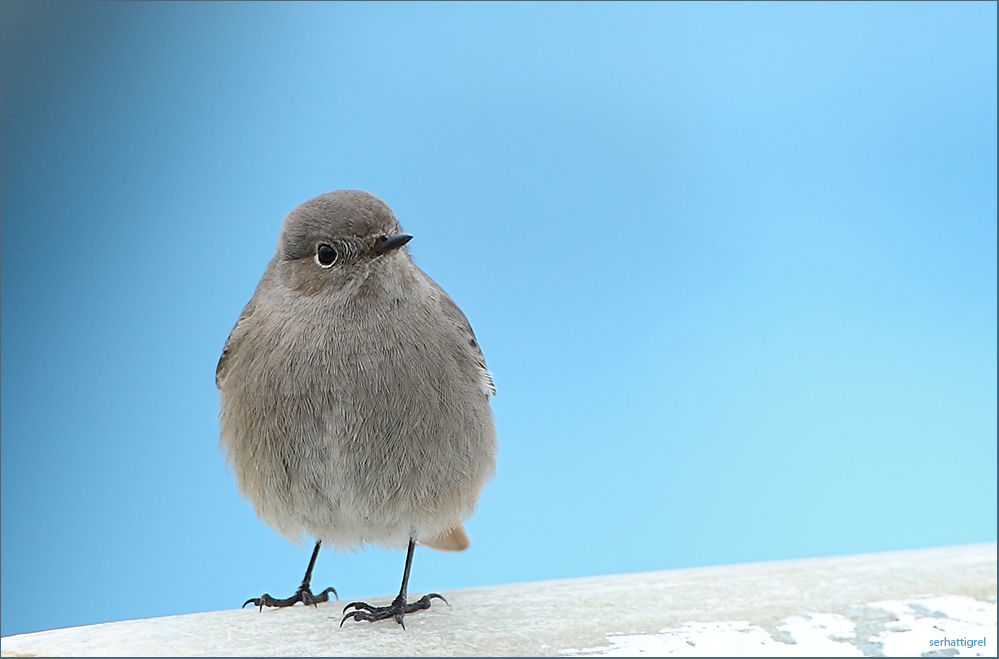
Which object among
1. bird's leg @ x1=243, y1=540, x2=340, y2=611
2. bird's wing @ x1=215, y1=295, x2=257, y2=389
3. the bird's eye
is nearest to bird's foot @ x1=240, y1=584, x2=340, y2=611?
bird's leg @ x1=243, y1=540, x2=340, y2=611

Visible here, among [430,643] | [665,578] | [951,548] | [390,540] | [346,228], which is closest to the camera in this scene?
[430,643]

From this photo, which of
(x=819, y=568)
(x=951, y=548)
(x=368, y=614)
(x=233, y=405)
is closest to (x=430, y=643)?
(x=368, y=614)

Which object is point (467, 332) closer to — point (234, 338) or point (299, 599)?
point (234, 338)

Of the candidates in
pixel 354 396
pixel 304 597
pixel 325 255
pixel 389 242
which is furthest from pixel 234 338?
pixel 304 597

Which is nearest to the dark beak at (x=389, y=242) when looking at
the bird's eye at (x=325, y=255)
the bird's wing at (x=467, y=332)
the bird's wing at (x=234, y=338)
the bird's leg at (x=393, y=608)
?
the bird's eye at (x=325, y=255)

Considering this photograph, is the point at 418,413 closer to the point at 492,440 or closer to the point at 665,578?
the point at 492,440

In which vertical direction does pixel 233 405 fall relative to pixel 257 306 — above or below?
below
